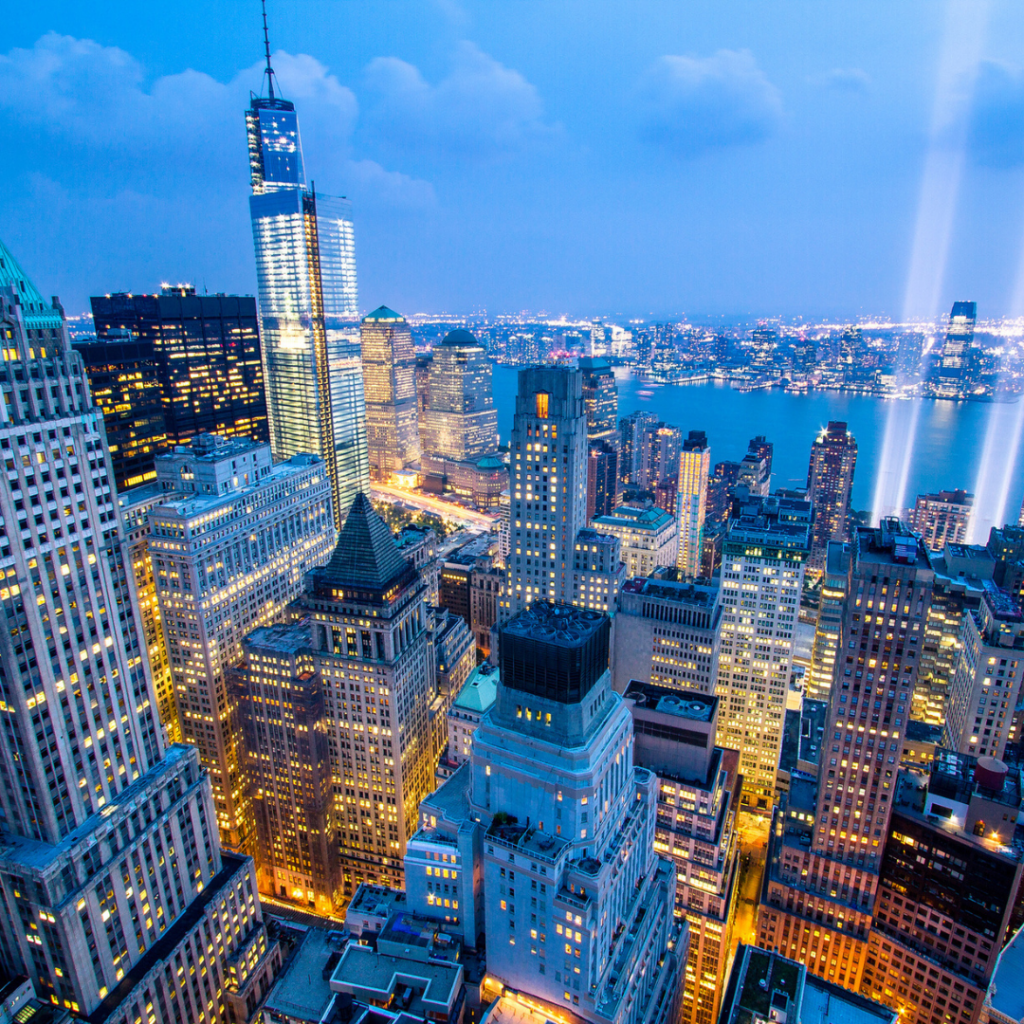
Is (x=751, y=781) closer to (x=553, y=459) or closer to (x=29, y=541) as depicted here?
(x=553, y=459)

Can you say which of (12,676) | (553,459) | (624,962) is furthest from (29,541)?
(553,459)

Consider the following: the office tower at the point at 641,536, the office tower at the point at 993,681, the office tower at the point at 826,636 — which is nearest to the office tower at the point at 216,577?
the office tower at the point at 641,536

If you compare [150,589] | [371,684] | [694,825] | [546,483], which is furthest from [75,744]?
[546,483]

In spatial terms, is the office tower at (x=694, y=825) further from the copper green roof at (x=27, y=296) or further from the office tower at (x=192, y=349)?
the office tower at (x=192, y=349)

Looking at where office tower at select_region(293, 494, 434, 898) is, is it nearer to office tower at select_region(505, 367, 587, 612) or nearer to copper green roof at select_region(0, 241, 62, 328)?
office tower at select_region(505, 367, 587, 612)

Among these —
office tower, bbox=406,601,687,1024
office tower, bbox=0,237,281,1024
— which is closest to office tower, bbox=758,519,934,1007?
office tower, bbox=406,601,687,1024

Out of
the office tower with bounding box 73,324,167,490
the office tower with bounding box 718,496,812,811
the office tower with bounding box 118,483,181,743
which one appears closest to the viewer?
the office tower with bounding box 118,483,181,743

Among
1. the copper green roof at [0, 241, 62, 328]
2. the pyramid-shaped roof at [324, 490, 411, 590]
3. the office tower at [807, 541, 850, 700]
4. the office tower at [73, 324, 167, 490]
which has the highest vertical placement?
the copper green roof at [0, 241, 62, 328]
